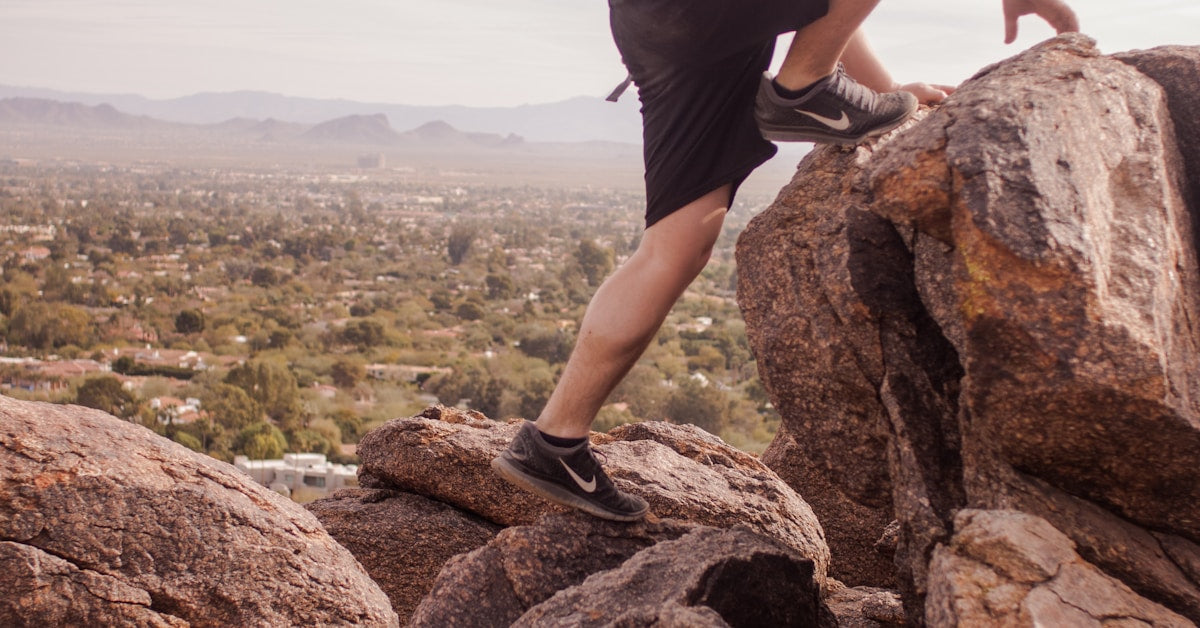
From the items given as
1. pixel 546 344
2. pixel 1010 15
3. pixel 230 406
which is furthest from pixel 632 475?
pixel 546 344

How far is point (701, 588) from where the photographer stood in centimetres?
339

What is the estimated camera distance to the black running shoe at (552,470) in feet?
12.9

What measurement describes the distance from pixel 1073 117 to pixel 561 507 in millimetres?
2310

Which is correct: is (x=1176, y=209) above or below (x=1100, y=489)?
above

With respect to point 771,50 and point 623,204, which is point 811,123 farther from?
point 623,204

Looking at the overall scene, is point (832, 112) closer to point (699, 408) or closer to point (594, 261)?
point (699, 408)

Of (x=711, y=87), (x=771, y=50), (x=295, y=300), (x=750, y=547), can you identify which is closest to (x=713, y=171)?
(x=711, y=87)

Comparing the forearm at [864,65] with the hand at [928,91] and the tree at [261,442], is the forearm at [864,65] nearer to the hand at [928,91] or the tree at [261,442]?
the hand at [928,91]

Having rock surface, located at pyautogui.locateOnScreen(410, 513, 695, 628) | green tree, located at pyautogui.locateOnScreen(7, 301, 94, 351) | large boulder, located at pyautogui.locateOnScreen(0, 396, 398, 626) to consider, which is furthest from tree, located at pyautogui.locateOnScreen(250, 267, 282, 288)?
rock surface, located at pyautogui.locateOnScreen(410, 513, 695, 628)

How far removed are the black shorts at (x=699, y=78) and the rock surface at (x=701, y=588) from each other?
1155 mm

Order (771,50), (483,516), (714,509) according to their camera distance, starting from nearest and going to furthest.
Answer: (771,50)
(714,509)
(483,516)

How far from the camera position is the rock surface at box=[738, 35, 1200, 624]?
2930 mm

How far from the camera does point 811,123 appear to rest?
390 centimetres

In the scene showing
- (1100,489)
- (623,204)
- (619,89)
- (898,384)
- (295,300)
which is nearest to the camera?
(1100,489)
